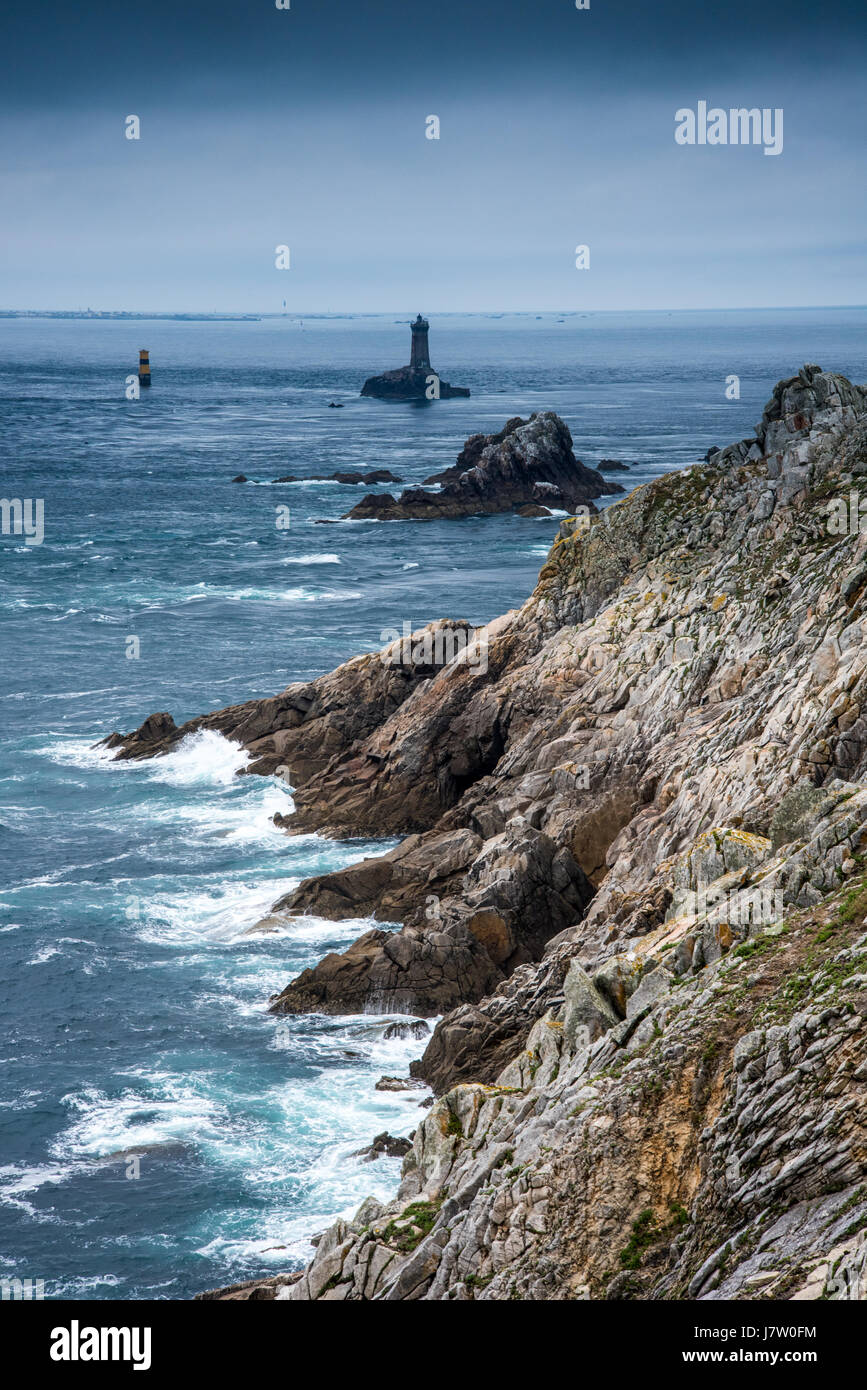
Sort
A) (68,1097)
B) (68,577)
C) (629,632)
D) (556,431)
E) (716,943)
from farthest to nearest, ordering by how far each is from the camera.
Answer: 1. (556,431)
2. (68,577)
3. (629,632)
4. (68,1097)
5. (716,943)

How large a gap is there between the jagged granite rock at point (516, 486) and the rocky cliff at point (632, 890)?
60.0 m

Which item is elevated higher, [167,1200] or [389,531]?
[389,531]

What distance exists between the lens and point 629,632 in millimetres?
40875

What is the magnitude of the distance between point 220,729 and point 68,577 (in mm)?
39915

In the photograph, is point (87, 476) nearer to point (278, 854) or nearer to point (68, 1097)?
point (278, 854)

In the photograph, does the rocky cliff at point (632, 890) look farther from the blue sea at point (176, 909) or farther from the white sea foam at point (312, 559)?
the white sea foam at point (312, 559)

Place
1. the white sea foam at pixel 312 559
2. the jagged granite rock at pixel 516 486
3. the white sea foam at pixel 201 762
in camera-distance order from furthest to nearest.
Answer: the jagged granite rock at pixel 516 486, the white sea foam at pixel 312 559, the white sea foam at pixel 201 762

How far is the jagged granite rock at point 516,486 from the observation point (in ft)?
365

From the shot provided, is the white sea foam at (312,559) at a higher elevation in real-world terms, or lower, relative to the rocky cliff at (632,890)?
higher

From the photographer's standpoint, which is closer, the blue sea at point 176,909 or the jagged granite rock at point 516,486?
the blue sea at point 176,909

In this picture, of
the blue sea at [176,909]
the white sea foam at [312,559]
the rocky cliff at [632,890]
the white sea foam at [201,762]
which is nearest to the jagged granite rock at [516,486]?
the blue sea at [176,909]

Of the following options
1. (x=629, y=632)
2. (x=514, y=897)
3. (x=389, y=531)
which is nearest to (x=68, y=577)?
(x=389, y=531)

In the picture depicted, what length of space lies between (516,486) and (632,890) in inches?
3500

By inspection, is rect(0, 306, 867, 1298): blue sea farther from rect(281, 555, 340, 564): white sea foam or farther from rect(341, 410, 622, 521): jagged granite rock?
rect(341, 410, 622, 521): jagged granite rock
